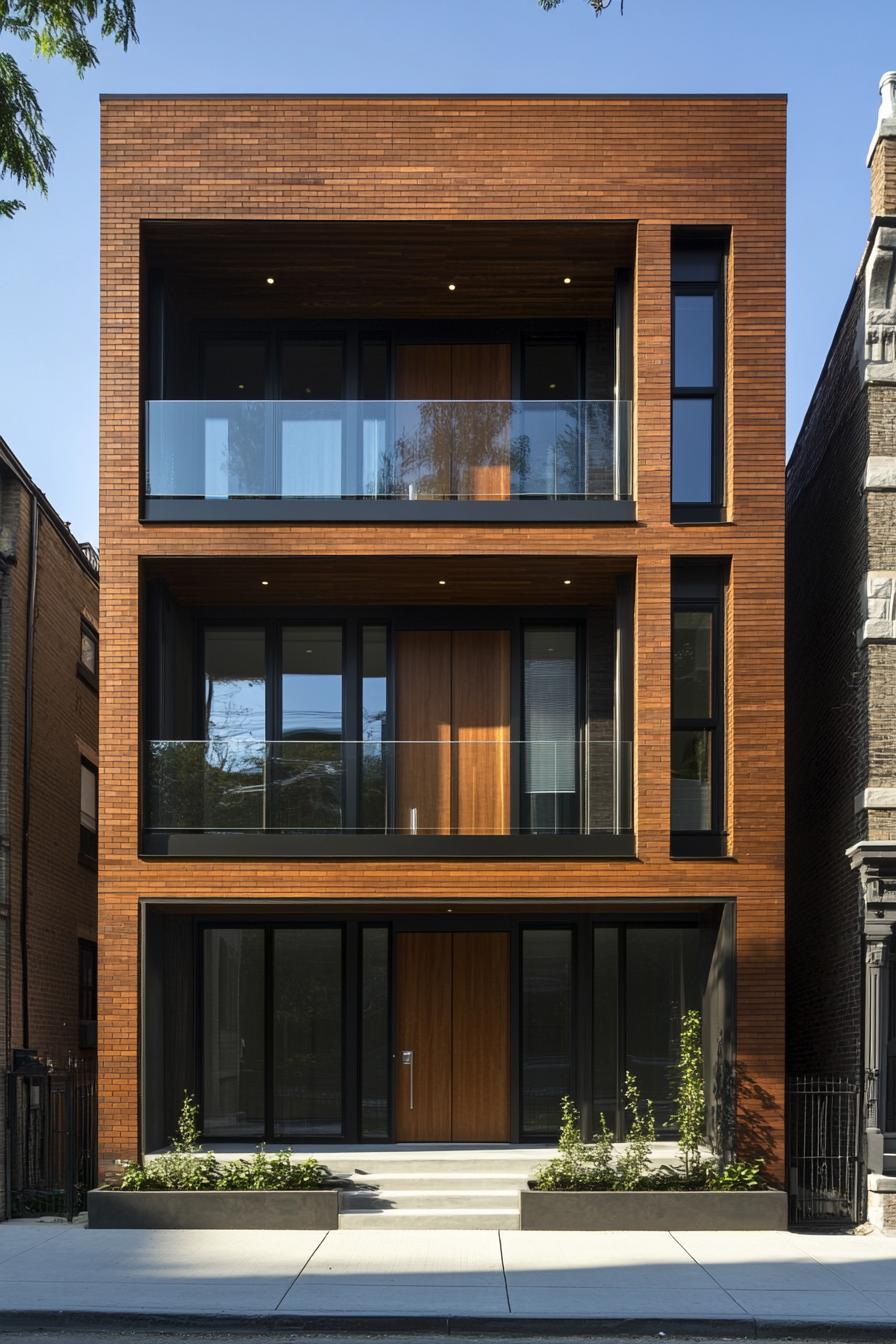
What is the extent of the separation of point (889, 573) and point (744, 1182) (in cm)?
680

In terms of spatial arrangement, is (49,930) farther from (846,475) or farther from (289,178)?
(846,475)

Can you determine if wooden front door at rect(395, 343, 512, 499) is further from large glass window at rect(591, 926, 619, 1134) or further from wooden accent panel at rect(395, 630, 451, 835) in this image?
large glass window at rect(591, 926, 619, 1134)

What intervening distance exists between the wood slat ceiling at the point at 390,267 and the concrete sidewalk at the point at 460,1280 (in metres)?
11.1

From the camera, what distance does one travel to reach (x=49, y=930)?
66.3ft

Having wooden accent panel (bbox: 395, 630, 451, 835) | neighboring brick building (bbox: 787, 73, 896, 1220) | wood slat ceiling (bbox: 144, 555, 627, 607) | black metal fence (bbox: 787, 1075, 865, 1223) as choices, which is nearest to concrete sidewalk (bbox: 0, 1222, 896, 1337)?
black metal fence (bbox: 787, 1075, 865, 1223)

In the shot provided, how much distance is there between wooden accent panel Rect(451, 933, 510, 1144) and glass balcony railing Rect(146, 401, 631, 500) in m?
Answer: 5.69

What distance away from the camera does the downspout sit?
61.4ft

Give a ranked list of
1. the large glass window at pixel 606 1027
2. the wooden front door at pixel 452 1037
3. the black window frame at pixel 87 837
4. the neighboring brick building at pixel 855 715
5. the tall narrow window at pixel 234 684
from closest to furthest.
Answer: the neighboring brick building at pixel 855 715, the large glass window at pixel 606 1027, the wooden front door at pixel 452 1037, the tall narrow window at pixel 234 684, the black window frame at pixel 87 837

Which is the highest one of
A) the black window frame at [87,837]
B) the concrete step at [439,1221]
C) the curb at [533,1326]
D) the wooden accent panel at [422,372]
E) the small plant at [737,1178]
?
the wooden accent panel at [422,372]

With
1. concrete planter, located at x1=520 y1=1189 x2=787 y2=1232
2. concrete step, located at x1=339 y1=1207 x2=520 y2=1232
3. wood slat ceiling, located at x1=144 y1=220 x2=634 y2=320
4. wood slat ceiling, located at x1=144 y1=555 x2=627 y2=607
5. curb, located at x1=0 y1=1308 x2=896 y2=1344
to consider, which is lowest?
concrete step, located at x1=339 y1=1207 x2=520 y2=1232

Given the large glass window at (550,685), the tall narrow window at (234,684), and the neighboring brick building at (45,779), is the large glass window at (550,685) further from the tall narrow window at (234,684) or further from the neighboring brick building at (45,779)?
the neighboring brick building at (45,779)

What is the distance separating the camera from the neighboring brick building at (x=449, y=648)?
1736 cm

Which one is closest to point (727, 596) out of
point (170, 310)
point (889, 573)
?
point (889, 573)

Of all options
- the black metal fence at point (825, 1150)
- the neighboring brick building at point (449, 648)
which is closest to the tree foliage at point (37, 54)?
the neighboring brick building at point (449, 648)
